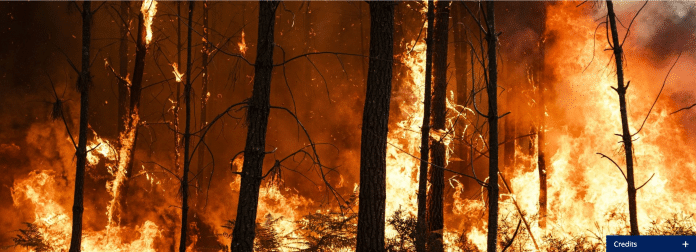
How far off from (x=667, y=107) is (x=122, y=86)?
19.4 metres

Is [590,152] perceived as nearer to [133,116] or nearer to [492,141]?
[492,141]

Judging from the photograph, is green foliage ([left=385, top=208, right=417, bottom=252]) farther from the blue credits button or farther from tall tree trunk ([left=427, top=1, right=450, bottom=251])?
the blue credits button

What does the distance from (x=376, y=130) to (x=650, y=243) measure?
5.48 metres

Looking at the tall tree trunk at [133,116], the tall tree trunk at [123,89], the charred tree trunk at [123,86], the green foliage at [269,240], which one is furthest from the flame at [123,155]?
the green foliage at [269,240]

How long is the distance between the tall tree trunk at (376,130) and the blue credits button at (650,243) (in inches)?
175

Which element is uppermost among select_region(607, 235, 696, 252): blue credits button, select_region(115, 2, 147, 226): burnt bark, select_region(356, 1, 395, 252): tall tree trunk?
select_region(115, 2, 147, 226): burnt bark

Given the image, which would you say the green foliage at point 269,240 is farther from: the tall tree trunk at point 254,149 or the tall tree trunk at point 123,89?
the tall tree trunk at point 123,89

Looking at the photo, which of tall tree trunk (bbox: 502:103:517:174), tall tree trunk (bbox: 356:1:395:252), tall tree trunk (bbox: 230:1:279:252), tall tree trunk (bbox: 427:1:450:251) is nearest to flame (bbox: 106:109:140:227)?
tall tree trunk (bbox: 427:1:450:251)

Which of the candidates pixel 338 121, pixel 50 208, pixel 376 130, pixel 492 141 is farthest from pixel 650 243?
pixel 50 208

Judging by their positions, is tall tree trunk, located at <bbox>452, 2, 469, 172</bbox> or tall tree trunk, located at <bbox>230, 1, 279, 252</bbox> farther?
tall tree trunk, located at <bbox>452, 2, 469, 172</bbox>

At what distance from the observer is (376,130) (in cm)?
777

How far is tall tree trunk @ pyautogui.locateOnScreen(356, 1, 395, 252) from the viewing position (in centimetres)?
777

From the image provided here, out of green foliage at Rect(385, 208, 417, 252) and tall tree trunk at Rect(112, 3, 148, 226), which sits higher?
tall tree trunk at Rect(112, 3, 148, 226)

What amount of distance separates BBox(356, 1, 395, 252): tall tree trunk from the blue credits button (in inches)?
175
